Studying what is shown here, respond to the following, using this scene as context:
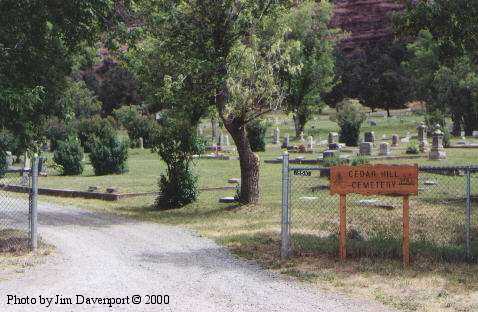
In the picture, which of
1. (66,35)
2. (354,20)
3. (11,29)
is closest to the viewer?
(11,29)

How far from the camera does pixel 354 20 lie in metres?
162

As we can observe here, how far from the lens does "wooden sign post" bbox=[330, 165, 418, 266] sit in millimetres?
10281

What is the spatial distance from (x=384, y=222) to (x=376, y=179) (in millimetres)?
4263

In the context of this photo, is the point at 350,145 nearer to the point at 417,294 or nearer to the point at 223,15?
the point at 223,15

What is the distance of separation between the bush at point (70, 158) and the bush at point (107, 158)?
111cm

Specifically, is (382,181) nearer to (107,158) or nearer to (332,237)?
(332,237)

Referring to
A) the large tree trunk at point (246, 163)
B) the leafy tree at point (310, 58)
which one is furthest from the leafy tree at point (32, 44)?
the leafy tree at point (310, 58)

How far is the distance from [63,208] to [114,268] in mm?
9325

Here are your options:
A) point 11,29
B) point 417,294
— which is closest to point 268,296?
point 417,294

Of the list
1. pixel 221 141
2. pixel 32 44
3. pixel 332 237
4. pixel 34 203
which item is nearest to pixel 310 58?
pixel 221 141

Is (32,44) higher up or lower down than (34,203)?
higher up

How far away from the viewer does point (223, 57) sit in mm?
17844

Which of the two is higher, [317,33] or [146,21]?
[317,33]

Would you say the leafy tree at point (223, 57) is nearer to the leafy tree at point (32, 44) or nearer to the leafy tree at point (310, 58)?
the leafy tree at point (32, 44)
